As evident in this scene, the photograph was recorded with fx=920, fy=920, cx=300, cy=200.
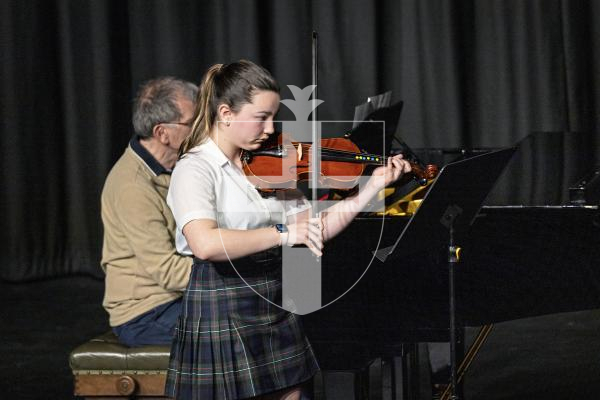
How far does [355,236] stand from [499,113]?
12.3 feet

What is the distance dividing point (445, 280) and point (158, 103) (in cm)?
114

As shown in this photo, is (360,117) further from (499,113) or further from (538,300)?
(499,113)

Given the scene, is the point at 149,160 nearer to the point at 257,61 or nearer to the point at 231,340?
the point at 231,340

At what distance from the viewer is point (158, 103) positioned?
2.96 metres

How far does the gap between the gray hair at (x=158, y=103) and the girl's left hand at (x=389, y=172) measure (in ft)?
3.31

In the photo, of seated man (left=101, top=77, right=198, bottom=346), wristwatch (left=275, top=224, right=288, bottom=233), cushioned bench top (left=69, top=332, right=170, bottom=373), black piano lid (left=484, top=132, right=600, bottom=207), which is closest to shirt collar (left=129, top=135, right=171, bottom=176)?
seated man (left=101, top=77, right=198, bottom=346)

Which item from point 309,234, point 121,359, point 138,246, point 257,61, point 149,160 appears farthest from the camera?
point 257,61

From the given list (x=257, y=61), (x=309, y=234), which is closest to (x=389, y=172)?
(x=309, y=234)

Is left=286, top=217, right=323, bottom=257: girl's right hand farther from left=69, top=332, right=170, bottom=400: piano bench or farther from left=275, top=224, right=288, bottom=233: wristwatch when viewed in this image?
left=69, top=332, right=170, bottom=400: piano bench

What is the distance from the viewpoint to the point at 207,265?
199cm

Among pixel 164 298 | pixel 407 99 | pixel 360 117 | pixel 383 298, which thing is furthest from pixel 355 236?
pixel 407 99

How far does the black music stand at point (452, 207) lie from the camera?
2.05m

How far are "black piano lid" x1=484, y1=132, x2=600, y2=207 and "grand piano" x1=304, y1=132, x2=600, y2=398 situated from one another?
0.41 meters

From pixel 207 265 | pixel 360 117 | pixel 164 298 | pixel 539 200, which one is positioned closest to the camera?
pixel 207 265
